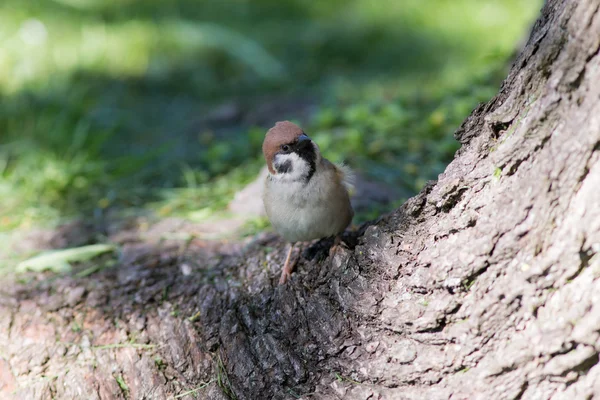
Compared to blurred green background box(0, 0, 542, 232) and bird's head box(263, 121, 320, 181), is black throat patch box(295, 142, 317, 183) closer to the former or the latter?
bird's head box(263, 121, 320, 181)

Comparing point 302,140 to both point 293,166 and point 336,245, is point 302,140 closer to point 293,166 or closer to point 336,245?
point 293,166

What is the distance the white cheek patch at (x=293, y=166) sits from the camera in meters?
3.06

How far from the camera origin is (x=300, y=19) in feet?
27.2

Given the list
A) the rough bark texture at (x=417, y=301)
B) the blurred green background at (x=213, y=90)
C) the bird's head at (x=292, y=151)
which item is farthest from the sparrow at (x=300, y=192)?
the blurred green background at (x=213, y=90)

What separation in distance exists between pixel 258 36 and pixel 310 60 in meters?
0.86

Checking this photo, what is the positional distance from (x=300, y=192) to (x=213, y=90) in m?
4.04

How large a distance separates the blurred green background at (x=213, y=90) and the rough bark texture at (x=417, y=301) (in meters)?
1.18

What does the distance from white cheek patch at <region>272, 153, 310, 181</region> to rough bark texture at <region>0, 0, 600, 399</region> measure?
17.1 inches

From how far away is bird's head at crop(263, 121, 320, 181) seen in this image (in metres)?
3.05

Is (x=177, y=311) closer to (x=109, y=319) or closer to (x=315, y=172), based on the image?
(x=109, y=319)

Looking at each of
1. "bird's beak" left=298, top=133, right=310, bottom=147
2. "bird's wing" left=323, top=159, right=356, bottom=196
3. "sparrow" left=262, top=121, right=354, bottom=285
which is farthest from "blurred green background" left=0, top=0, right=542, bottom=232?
"bird's beak" left=298, top=133, right=310, bottom=147

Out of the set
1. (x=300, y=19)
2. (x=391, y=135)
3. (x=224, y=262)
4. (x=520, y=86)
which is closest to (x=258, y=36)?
(x=300, y=19)

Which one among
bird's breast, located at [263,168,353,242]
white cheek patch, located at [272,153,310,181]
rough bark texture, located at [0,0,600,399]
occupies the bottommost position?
rough bark texture, located at [0,0,600,399]

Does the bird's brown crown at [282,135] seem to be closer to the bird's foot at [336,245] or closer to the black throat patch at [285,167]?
the black throat patch at [285,167]
